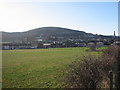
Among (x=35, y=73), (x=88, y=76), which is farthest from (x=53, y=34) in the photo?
(x=88, y=76)

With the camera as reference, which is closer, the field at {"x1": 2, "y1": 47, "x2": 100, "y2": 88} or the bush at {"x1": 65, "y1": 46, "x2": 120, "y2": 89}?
the bush at {"x1": 65, "y1": 46, "x2": 120, "y2": 89}

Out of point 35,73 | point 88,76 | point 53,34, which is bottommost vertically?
point 35,73

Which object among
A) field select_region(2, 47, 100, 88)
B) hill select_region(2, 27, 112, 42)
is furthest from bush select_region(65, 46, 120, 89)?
hill select_region(2, 27, 112, 42)

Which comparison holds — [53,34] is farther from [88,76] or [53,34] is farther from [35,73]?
[88,76]

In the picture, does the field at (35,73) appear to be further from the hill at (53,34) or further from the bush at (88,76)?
the hill at (53,34)

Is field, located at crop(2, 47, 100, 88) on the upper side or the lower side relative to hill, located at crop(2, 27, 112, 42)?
lower

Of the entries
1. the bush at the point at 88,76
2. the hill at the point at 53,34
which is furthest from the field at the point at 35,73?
the hill at the point at 53,34

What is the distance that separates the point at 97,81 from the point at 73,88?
41.5 inches

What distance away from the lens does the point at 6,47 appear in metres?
82.5

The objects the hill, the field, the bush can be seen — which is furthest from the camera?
the hill

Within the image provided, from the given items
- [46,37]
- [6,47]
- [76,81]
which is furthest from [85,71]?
[46,37]

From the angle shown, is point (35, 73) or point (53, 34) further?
point (53, 34)

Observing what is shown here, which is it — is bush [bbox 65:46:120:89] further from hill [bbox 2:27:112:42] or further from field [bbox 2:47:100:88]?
hill [bbox 2:27:112:42]

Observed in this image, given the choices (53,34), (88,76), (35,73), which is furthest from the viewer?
(53,34)
